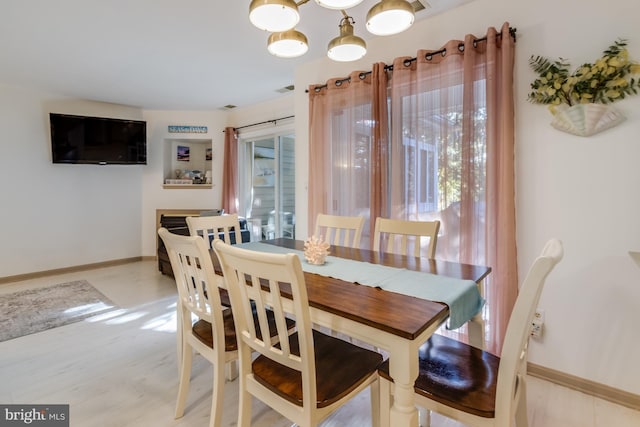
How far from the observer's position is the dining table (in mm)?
1025

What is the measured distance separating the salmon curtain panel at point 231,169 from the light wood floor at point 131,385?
95.2 inches

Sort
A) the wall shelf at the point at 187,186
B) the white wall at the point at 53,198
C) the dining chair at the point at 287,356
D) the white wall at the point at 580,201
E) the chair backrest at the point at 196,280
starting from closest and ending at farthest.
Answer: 1. the dining chair at the point at 287,356
2. the chair backrest at the point at 196,280
3. the white wall at the point at 580,201
4. the white wall at the point at 53,198
5. the wall shelf at the point at 187,186

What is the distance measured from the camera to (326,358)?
135cm

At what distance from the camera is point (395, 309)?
3.72 feet

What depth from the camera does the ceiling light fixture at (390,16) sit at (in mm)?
1315

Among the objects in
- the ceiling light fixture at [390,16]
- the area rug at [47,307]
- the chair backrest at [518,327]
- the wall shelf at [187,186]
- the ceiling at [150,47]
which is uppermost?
the ceiling at [150,47]

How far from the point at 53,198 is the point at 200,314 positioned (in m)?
4.28

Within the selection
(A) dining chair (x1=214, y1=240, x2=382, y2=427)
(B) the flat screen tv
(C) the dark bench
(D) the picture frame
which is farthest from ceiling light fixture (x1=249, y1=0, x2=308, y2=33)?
(D) the picture frame

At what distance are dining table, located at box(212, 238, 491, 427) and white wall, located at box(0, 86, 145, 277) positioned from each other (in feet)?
13.5

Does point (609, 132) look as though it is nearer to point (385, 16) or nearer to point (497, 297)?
point (497, 297)

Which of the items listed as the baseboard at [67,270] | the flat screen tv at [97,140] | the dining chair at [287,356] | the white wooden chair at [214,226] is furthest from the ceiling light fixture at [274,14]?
the baseboard at [67,270]

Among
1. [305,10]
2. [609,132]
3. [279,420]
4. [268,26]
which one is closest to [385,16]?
[268,26]

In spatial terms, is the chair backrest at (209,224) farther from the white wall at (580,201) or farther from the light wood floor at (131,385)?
the white wall at (580,201)

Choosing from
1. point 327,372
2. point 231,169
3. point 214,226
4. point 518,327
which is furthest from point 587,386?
point 231,169
